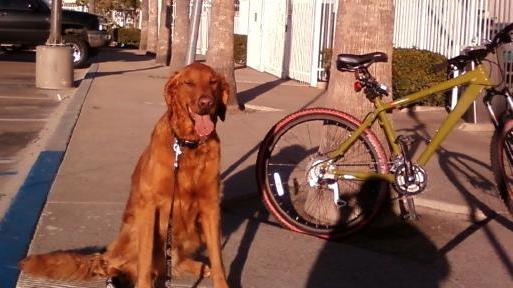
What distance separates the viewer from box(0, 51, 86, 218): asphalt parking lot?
331 inches

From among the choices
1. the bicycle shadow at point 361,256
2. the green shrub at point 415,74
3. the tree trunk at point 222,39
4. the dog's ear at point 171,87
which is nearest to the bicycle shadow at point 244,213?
the bicycle shadow at point 361,256

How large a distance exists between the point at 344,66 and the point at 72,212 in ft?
7.69

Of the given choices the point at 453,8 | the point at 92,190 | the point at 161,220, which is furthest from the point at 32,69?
the point at 161,220

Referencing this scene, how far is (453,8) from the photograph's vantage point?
47.2 ft

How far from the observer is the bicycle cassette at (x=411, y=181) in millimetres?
5887

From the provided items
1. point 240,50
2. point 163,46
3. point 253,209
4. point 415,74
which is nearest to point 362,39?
point 253,209

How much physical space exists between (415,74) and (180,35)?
310 inches

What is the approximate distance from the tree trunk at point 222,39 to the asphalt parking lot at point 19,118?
2657 millimetres

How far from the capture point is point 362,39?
644cm

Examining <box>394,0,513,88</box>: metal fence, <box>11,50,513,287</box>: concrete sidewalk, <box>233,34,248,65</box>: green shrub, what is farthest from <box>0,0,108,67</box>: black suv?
<box>11,50,513,287</box>: concrete sidewalk

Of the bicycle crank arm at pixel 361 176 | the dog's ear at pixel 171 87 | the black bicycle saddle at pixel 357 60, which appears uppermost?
the black bicycle saddle at pixel 357 60

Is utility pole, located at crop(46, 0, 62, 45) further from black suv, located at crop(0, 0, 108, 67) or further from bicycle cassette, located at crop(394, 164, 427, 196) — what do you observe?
bicycle cassette, located at crop(394, 164, 427, 196)

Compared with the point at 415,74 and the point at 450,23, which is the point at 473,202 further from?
the point at 450,23

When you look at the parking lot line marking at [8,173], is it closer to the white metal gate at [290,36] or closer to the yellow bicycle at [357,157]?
the yellow bicycle at [357,157]
